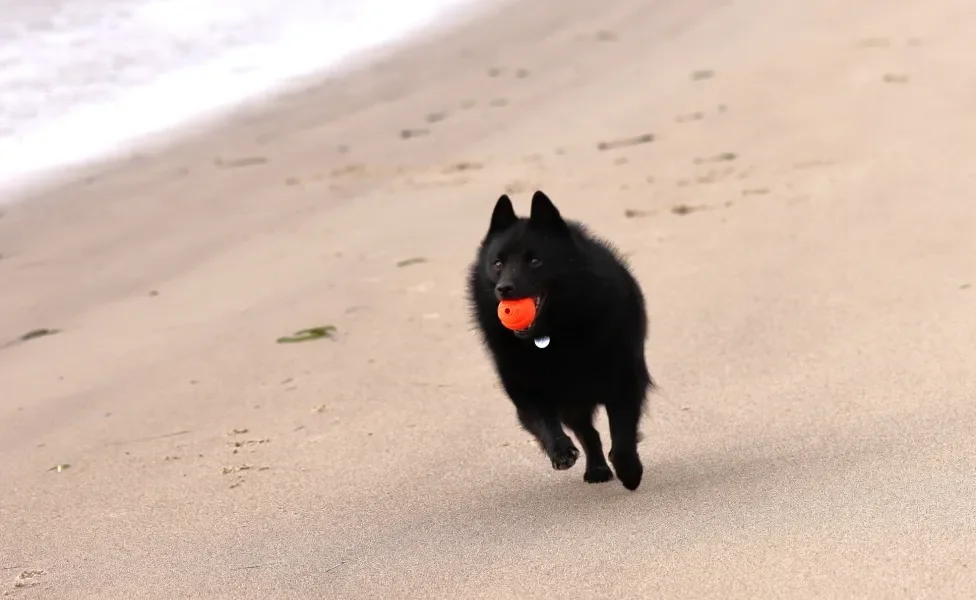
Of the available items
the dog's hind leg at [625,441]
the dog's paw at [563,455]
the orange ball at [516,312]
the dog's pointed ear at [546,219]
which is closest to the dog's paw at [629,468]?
the dog's hind leg at [625,441]

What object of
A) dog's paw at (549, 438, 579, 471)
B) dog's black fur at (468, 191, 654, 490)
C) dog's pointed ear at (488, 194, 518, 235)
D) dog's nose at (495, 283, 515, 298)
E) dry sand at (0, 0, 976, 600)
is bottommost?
dry sand at (0, 0, 976, 600)

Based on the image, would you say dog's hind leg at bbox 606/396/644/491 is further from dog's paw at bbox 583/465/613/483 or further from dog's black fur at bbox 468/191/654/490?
dog's paw at bbox 583/465/613/483

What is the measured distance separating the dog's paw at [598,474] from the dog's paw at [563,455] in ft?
0.69

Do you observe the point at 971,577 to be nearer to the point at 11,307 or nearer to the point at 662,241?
the point at 662,241

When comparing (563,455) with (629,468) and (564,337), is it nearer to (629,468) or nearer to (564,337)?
(629,468)

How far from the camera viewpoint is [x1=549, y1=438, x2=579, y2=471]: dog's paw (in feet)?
13.7

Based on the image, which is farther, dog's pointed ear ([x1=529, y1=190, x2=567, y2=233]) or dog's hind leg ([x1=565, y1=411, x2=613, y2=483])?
dog's hind leg ([x1=565, y1=411, x2=613, y2=483])

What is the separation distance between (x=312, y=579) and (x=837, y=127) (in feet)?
17.8

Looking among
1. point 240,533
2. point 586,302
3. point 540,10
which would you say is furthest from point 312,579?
point 540,10

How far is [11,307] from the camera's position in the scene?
6.93 metres

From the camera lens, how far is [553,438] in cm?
421

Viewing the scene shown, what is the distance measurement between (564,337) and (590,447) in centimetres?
46

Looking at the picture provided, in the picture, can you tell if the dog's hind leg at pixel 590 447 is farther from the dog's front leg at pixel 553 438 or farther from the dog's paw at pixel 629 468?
the dog's paw at pixel 629 468

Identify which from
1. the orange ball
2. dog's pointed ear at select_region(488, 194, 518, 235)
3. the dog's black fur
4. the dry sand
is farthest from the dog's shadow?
dog's pointed ear at select_region(488, 194, 518, 235)
